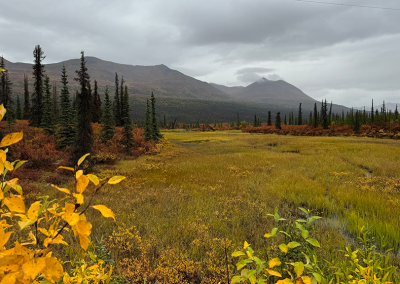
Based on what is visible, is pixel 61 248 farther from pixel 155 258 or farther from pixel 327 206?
pixel 327 206

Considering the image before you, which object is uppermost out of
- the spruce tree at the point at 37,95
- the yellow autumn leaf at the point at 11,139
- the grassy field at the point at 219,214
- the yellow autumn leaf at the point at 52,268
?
the spruce tree at the point at 37,95

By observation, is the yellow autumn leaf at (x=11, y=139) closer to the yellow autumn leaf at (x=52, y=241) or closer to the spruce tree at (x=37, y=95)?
the yellow autumn leaf at (x=52, y=241)

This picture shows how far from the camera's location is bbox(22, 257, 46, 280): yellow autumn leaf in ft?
2.37

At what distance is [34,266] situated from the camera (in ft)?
2.45

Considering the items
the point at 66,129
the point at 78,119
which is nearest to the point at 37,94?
the point at 66,129

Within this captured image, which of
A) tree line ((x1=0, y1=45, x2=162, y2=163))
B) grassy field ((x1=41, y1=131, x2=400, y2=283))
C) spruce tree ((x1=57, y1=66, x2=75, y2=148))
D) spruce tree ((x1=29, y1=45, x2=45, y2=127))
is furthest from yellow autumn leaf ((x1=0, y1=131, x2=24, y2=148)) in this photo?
spruce tree ((x1=29, y1=45, x2=45, y2=127))

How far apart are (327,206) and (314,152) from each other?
44.8ft

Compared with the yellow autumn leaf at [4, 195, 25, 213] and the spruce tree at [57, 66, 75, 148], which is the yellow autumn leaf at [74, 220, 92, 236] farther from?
the spruce tree at [57, 66, 75, 148]

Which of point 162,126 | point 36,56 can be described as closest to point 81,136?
point 36,56

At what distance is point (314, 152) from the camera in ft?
61.1

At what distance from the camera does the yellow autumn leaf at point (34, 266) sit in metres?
0.72

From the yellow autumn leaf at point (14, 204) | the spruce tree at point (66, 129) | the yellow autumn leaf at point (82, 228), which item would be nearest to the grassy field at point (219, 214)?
the yellow autumn leaf at point (82, 228)

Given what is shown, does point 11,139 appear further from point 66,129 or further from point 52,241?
point 66,129

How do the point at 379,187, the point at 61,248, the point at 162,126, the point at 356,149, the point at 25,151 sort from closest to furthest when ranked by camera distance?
the point at 61,248
the point at 379,187
the point at 25,151
the point at 356,149
the point at 162,126
